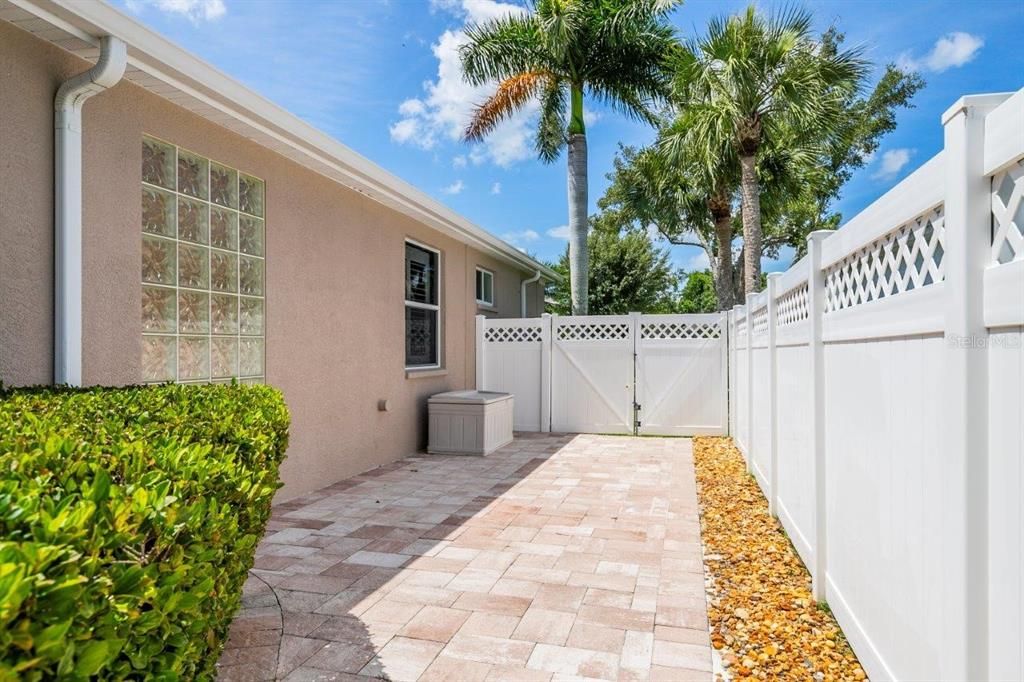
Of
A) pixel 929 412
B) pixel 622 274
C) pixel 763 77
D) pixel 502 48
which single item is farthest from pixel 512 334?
pixel 622 274

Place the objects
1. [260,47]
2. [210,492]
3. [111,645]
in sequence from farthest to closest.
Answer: [260,47], [210,492], [111,645]

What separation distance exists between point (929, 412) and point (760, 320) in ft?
14.2

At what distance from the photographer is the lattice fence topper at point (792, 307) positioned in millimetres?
3873

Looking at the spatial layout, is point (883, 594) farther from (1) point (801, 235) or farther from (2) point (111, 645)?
(1) point (801, 235)

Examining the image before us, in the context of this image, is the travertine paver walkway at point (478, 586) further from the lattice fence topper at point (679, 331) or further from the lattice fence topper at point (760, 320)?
the lattice fence topper at point (679, 331)

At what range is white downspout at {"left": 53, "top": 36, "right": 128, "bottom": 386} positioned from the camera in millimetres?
3600

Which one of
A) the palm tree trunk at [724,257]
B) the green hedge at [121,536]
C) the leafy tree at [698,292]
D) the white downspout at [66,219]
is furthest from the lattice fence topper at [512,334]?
the leafy tree at [698,292]

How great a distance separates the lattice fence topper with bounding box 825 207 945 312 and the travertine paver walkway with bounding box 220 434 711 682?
1.78m

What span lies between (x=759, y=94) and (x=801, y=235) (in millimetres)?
15037

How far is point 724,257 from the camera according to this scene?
1478cm

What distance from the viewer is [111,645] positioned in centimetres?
114

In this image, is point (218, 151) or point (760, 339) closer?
point (218, 151)

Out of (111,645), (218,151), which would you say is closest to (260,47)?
(218,151)

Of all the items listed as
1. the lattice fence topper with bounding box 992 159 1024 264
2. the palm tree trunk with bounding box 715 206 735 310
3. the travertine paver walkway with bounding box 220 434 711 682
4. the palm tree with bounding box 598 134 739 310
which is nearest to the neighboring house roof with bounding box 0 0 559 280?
the travertine paver walkway with bounding box 220 434 711 682
